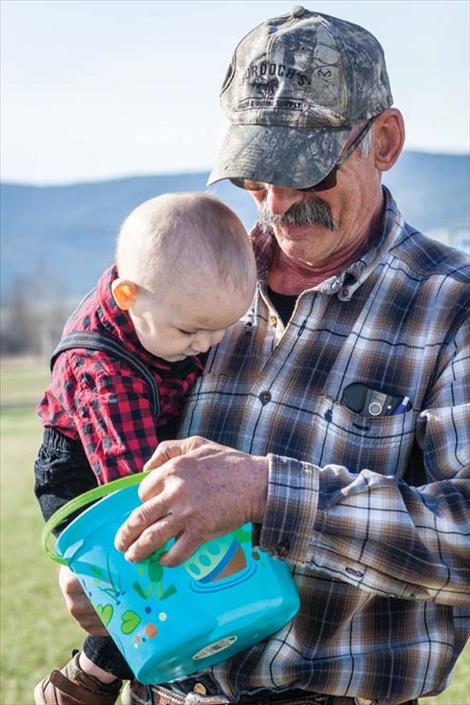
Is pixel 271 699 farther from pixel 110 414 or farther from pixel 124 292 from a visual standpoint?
pixel 124 292

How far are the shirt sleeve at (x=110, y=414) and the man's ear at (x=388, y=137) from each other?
0.75 metres

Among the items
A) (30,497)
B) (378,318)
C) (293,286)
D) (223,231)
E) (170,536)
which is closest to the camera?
(170,536)

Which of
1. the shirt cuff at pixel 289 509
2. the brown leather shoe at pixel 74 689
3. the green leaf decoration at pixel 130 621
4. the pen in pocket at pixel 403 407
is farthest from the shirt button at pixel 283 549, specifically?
the brown leather shoe at pixel 74 689

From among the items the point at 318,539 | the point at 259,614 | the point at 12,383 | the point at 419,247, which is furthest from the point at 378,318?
the point at 12,383

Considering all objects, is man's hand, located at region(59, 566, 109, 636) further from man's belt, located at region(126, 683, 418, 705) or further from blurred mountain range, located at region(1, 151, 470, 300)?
blurred mountain range, located at region(1, 151, 470, 300)

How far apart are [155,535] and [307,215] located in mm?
858

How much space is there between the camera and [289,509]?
2029 mm

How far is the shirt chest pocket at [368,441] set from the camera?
2324mm

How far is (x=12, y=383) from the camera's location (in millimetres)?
18484

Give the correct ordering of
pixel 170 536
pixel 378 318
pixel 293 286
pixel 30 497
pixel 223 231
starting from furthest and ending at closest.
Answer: pixel 30 497 → pixel 293 286 → pixel 378 318 → pixel 223 231 → pixel 170 536

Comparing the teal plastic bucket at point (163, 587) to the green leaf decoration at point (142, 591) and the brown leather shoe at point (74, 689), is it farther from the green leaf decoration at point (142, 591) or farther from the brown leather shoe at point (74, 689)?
the brown leather shoe at point (74, 689)

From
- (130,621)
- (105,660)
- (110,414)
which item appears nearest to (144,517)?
(130,621)

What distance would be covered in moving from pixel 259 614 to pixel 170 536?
21 cm

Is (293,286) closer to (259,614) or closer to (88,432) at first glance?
(88,432)
